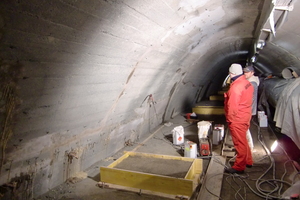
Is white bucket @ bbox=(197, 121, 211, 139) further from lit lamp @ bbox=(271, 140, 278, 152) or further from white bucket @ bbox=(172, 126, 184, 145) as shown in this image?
lit lamp @ bbox=(271, 140, 278, 152)

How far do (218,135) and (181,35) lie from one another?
227 cm

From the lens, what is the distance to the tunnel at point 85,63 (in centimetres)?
206

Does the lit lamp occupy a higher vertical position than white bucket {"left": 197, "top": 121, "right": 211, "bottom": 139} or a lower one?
lower

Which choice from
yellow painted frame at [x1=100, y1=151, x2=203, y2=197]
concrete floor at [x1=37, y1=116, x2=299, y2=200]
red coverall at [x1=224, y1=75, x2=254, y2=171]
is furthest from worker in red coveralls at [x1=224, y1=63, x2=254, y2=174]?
yellow painted frame at [x1=100, y1=151, x2=203, y2=197]

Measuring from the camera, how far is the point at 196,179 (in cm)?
336

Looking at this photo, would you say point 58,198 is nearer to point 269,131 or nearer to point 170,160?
point 170,160

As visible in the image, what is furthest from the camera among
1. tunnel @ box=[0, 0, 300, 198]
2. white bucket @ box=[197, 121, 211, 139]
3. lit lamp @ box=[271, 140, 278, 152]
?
white bucket @ box=[197, 121, 211, 139]

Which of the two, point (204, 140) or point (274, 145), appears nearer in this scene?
point (204, 140)

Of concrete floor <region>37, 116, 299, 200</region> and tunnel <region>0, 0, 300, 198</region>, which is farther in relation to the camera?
concrete floor <region>37, 116, 299, 200</region>

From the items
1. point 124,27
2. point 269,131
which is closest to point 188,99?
point 269,131

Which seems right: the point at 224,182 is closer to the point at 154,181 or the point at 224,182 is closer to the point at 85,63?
the point at 154,181

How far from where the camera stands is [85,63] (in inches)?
108

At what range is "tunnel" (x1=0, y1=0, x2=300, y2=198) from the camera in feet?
6.76

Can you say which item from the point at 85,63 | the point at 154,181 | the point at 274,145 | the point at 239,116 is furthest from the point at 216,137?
the point at 85,63
